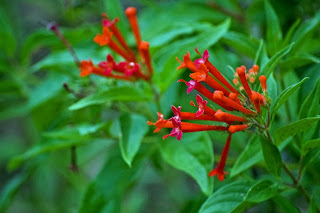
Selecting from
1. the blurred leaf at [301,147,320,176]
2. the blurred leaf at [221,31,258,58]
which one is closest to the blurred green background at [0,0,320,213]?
the blurred leaf at [221,31,258,58]

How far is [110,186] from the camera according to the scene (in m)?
1.61

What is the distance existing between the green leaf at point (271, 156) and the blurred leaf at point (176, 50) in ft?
1.37

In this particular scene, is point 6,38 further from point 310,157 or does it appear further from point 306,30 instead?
point 310,157

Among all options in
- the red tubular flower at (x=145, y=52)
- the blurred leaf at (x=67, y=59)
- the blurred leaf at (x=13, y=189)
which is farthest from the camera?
the blurred leaf at (x=13, y=189)

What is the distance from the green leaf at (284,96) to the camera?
1002 mm

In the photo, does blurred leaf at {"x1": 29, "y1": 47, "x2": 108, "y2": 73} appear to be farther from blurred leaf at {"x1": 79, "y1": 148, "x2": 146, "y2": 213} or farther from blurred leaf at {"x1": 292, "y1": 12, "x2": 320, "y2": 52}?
blurred leaf at {"x1": 292, "y1": 12, "x2": 320, "y2": 52}

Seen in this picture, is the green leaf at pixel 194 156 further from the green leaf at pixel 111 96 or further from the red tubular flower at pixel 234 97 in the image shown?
the red tubular flower at pixel 234 97

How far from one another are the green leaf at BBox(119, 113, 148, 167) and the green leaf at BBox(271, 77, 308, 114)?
0.49 m

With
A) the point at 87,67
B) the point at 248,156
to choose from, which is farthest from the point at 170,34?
the point at 248,156

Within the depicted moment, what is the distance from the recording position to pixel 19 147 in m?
3.39

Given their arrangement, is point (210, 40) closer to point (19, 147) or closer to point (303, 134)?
point (303, 134)

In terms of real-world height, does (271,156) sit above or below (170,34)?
below

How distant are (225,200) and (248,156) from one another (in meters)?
0.17

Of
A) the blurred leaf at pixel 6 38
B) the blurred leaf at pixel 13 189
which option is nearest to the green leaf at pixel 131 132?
the blurred leaf at pixel 13 189
